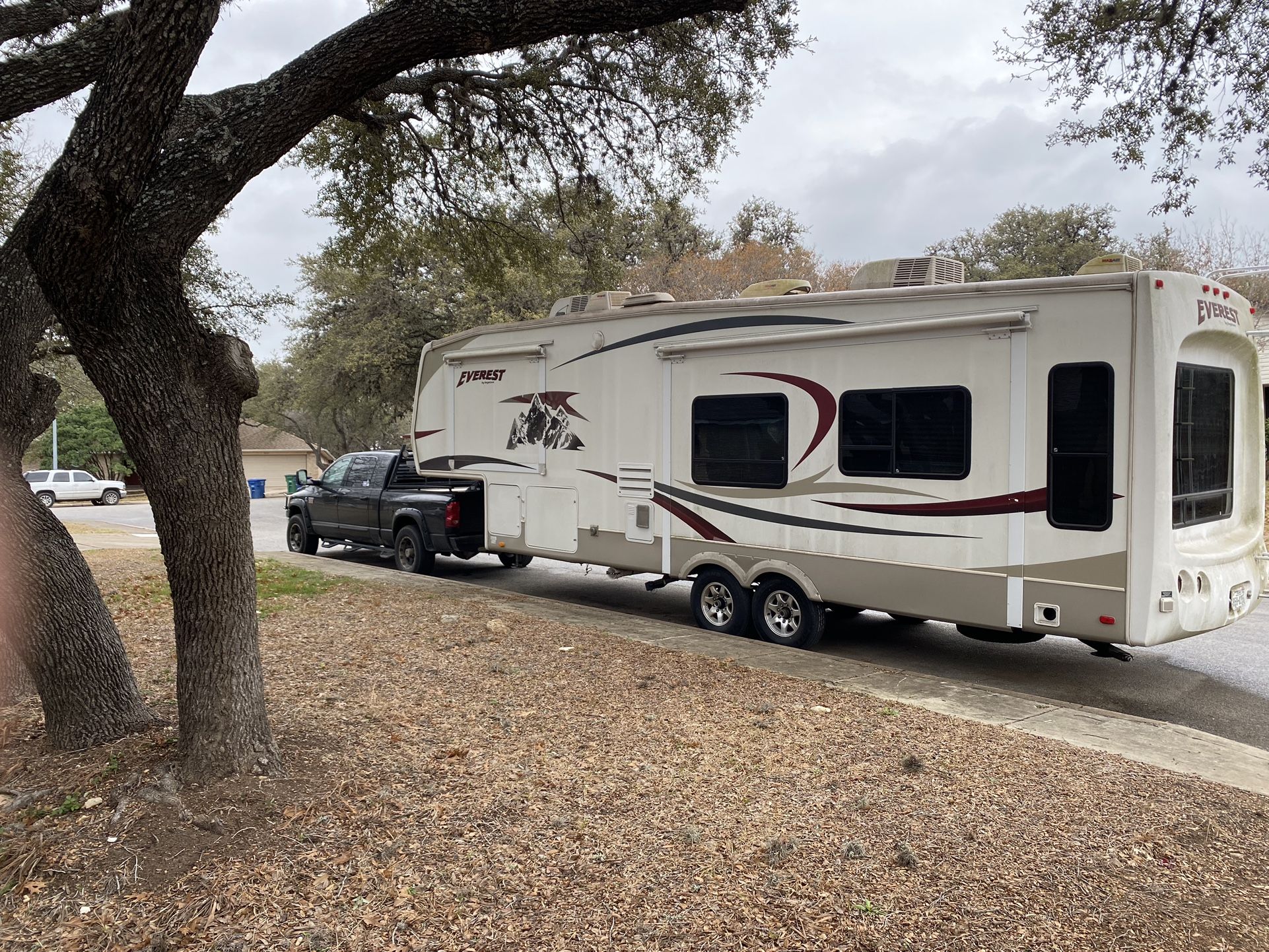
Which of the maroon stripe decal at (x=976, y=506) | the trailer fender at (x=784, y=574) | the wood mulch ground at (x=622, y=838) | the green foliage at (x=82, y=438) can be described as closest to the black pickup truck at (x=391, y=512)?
the trailer fender at (x=784, y=574)

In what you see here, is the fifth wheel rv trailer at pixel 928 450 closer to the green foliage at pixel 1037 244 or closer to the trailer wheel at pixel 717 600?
the trailer wheel at pixel 717 600

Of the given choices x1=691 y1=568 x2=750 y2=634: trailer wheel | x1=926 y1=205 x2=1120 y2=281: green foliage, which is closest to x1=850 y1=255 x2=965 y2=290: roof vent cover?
x1=691 y1=568 x2=750 y2=634: trailer wheel

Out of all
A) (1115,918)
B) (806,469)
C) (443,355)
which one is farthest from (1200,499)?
(443,355)

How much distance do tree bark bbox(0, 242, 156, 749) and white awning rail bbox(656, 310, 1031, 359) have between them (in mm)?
5581

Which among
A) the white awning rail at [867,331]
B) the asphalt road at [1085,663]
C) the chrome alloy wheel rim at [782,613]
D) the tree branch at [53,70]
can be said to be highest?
the tree branch at [53,70]

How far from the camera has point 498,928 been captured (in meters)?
3.21

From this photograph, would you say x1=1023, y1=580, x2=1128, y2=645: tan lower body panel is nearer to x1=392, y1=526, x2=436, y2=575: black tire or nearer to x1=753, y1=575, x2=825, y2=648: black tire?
x1=753, y1=575, x2=825, y2=648: black tire

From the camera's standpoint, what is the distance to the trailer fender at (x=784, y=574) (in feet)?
26.4

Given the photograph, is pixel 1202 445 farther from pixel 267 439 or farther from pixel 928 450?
pixel 267 439

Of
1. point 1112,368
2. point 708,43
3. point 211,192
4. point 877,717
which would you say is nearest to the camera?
point 211,192

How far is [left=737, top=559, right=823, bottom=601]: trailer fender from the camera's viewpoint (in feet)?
26.4

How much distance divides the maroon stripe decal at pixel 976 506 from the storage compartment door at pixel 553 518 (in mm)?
3462

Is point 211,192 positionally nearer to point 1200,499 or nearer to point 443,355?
point 1200,499

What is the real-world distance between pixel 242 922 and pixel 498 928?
2.97 feet
